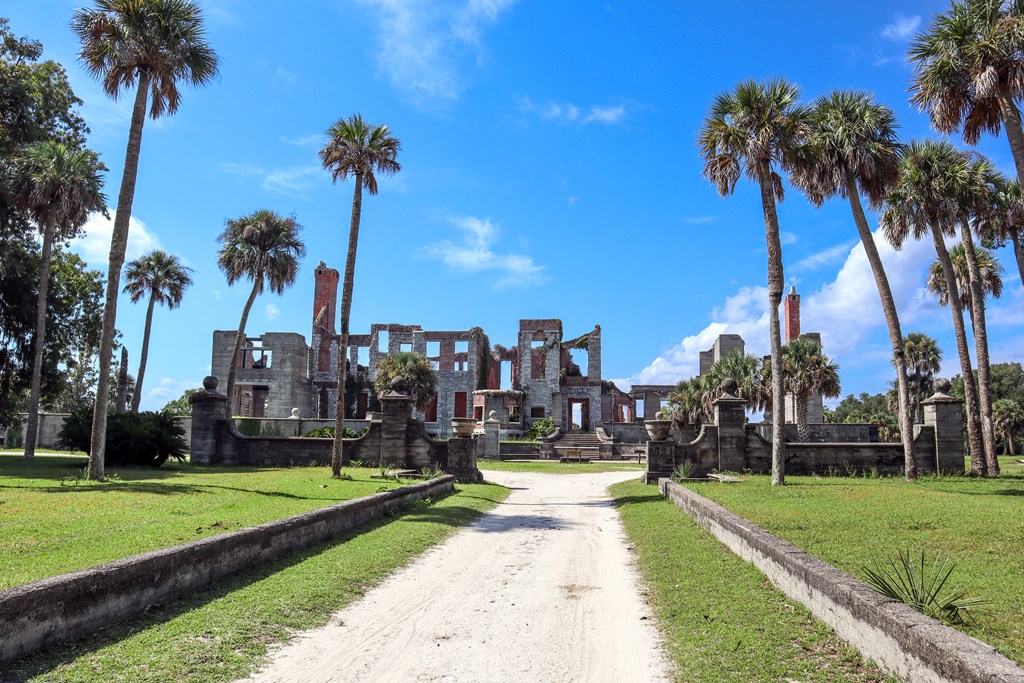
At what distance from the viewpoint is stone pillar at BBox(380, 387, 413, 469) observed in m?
20.1

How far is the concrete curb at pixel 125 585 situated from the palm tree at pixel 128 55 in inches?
378

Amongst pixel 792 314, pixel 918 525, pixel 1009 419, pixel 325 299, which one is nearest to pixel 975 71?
pixel 918 525

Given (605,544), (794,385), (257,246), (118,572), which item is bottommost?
(605,544)

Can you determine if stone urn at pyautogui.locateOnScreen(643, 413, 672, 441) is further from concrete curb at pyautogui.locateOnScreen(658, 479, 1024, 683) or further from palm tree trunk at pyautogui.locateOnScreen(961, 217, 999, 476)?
concrete curb at pyautogui.locateOnScreen(658, 479, 1024, 683)

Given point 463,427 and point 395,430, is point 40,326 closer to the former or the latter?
point 395,430

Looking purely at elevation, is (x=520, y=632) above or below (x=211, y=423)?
below

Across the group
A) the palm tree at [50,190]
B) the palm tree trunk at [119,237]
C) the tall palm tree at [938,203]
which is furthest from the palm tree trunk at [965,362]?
the palm tree at [50,190]

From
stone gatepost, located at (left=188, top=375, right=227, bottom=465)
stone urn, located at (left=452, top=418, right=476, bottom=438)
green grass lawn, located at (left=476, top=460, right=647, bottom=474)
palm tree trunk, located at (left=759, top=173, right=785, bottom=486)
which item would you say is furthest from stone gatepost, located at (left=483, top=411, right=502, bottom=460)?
palm tree trunk, located at (left=759, top=173, right=785, bottom=486)

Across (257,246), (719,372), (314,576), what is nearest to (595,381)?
(719,372)

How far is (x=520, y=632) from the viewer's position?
5582 mm

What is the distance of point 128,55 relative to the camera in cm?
1559

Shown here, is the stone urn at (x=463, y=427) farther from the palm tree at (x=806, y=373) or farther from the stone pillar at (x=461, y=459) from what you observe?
the palm tree at (x=806, y=373)

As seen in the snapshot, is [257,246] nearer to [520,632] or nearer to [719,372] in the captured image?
[719,372]

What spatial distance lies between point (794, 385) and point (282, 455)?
27.4m
